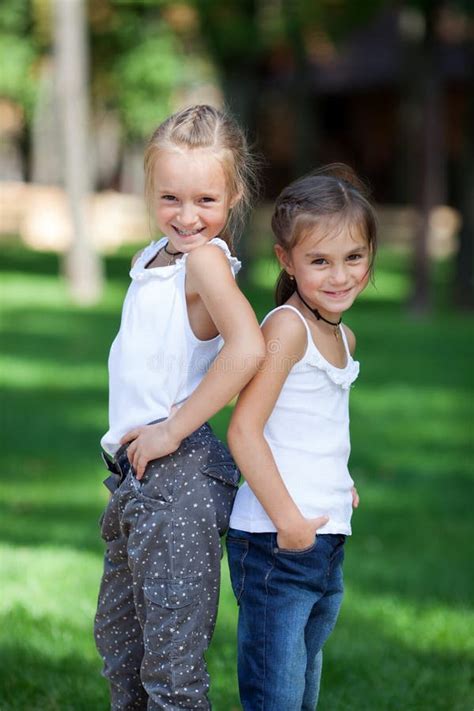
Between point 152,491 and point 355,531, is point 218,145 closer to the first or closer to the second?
point 152,491

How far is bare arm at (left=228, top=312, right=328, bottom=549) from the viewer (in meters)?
2.90

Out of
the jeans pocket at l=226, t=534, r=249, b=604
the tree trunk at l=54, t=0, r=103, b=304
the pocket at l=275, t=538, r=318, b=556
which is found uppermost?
the tree trunk at l=54, t=0, r=103, b=304

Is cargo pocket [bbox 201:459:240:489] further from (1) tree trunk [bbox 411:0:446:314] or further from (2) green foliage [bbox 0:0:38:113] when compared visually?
(2) green foliage [bbox 0:0:38:113]

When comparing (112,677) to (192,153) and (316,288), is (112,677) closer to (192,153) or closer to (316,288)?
(316,288)

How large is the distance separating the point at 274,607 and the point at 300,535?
18 centimetres

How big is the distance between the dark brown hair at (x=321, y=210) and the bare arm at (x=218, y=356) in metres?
0.19

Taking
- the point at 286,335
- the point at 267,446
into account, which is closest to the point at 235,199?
the point at 286,335

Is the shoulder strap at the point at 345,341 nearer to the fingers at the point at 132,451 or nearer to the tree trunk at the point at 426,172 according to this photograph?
the fingers at the point at 132,451

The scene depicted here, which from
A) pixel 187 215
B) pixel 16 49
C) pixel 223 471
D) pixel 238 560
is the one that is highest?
pixel 16 49

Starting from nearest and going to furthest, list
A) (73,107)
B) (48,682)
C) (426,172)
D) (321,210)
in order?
(321,210), (48,682), (426,172), (73,107)

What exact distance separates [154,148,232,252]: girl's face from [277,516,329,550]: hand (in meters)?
0.70

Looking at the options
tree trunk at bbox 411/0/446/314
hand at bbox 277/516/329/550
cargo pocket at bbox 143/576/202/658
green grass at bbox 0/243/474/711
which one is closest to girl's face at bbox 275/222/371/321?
hand at bbox 277/516/329/550

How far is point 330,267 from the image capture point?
9.89 ft

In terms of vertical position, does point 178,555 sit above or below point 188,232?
below
